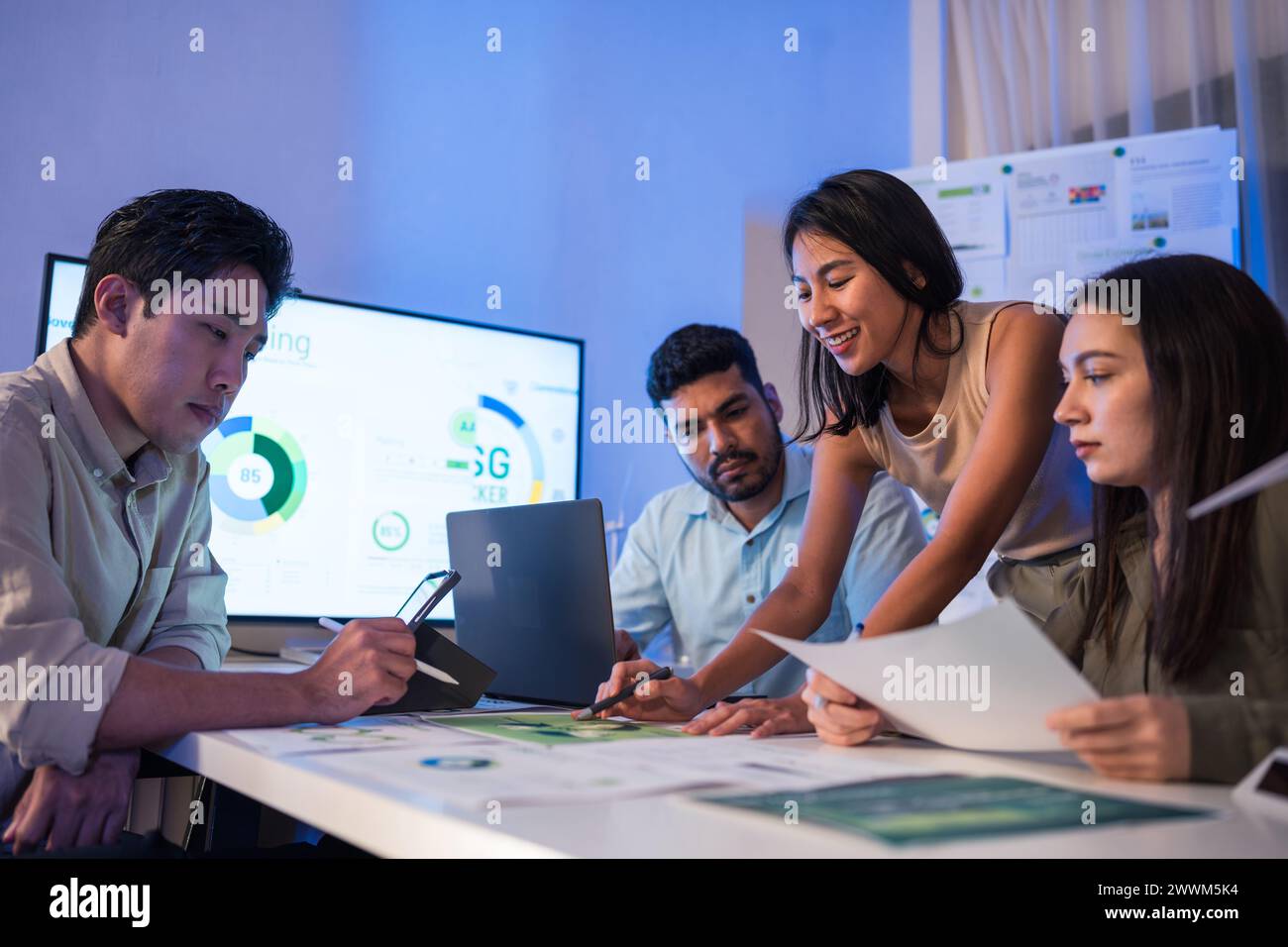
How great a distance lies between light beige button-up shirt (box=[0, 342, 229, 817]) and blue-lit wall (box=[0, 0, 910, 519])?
1072 millimetres

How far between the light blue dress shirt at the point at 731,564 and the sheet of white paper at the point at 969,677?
1.08 m

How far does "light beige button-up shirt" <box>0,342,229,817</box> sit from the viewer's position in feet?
3.59

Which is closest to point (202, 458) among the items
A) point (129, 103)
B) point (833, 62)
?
point (129, 103)

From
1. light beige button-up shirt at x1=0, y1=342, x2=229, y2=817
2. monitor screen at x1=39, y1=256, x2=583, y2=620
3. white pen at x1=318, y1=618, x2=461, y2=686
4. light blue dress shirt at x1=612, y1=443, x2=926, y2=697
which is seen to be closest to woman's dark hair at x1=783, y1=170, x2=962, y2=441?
light blue dress shirt at x1=612, y1=443, x2=926, y2=697

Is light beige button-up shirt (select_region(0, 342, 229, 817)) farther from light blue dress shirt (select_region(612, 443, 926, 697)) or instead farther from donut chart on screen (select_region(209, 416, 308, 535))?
light blue dress shirt (select_region(612, 443, 926, 697))

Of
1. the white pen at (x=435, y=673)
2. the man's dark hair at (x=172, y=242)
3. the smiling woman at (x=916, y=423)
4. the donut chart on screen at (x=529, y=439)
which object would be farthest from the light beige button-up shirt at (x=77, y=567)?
the donut chart on screen at (x=529, y=439)

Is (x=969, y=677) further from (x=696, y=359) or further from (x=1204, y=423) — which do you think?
(x=696, y=359)

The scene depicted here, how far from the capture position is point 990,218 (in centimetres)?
301

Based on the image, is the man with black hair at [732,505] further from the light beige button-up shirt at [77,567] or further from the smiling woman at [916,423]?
the light beige button-up shirt at [77,567]

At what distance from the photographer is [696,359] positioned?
7.43ft

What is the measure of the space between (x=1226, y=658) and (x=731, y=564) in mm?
1384

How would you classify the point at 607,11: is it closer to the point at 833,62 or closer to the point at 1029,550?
the point at 833,62

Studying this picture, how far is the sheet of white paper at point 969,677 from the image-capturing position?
82 centimetres

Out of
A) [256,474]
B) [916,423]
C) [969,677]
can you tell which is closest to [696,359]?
[916,423]
